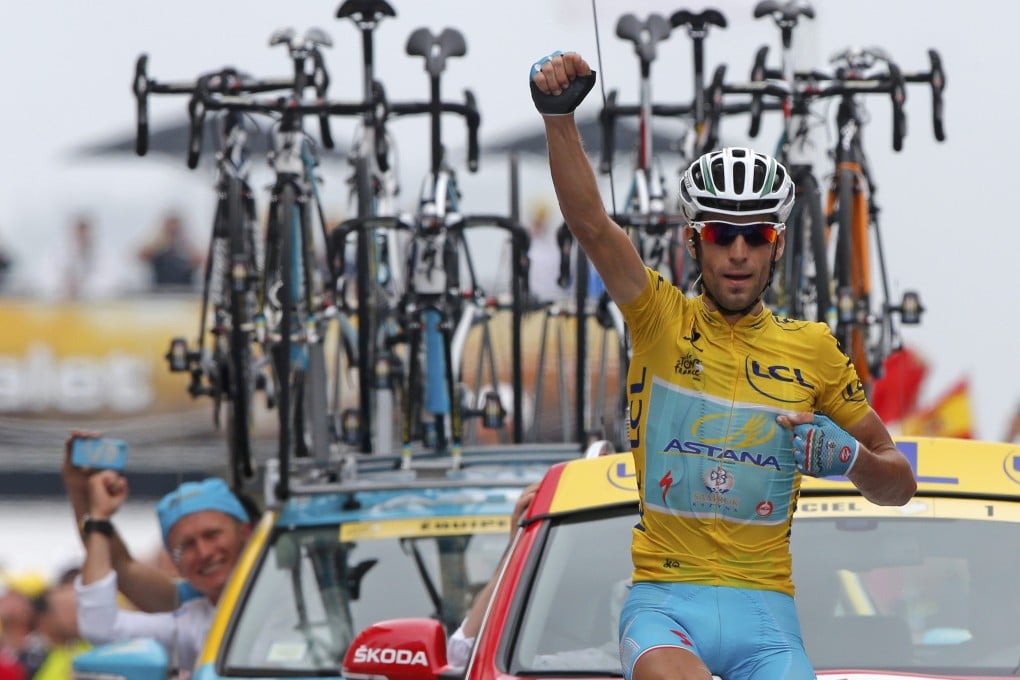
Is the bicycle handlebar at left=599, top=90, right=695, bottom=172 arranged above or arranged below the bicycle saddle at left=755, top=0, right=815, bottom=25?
below

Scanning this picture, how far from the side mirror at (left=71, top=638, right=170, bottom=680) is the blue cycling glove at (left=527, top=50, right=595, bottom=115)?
2767 mm

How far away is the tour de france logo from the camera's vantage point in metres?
4.59

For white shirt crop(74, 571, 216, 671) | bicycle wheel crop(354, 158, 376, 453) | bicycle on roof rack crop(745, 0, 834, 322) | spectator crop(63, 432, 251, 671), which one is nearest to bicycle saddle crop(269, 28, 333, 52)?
bicycle wheel crop(354, 158, 376, 453)

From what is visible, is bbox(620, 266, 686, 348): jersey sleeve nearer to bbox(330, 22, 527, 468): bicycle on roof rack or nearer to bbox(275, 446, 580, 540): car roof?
bbox(275, 446, 580, 540): car roof

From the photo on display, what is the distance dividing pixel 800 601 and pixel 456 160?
24.4ft

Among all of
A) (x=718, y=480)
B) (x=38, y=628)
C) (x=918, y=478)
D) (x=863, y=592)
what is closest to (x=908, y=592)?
(x=863, y=592)

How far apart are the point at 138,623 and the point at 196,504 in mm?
→ 439

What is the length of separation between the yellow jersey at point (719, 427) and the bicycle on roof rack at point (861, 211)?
4.84 metres

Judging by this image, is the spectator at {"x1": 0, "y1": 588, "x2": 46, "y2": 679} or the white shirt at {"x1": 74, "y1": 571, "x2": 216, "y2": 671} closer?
the white shirt at {"x1": 74, "y1": 571, "x2": 216, "y2": 671}

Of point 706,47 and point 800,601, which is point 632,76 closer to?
point 706,47

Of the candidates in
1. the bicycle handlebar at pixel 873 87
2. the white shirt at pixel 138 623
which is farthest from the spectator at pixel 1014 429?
the white shirt at pixel 138 623

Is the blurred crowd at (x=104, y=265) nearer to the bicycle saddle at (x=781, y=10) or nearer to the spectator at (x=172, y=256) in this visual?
the spectator at (x=172, y=256)

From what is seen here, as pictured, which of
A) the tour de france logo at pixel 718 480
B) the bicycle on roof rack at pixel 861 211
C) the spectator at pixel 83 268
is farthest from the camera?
the spectator at pixel 83 268

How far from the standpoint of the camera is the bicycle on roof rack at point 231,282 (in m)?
9.86
